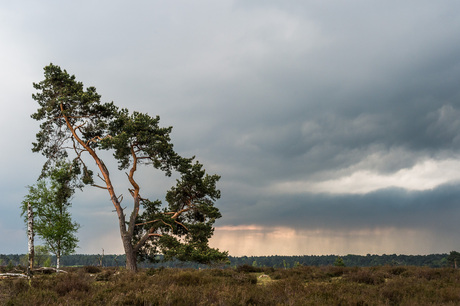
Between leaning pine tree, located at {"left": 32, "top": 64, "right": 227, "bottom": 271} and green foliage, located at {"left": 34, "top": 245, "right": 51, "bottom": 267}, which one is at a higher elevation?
leaning pine tree, located at {"left": 32, "top": 64, "right": 227, "bottom": 271}

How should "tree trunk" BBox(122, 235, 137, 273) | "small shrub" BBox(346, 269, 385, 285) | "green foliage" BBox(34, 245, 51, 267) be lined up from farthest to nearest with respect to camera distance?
1. "green foliage" BBox(34, 245, 51, 267)
2. "tree trunk" BBox(122, 235, 137, 273)
3. "small shrub" BBox(346, 269, 385, 285)

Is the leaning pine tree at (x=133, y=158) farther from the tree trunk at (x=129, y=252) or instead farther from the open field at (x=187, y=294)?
the open field at (x=187, y=294)

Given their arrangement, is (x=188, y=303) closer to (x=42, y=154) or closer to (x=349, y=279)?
(x=349, y=279)

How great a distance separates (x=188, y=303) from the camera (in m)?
7.64

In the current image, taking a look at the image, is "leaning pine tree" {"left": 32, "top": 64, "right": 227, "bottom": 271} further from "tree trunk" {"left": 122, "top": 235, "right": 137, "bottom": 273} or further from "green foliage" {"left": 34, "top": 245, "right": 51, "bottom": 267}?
"green foliage" {"left": 34, "top": 245, "right": 51, "bottom": 267}

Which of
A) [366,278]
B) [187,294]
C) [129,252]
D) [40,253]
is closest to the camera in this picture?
[187,294]

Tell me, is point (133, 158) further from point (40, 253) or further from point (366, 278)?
point (40, 253)

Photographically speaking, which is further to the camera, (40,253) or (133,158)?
(40,253)

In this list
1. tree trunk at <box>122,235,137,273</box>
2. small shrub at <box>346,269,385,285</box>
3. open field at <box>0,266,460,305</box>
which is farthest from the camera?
tree trunk at <box>122,235,137,273</box>

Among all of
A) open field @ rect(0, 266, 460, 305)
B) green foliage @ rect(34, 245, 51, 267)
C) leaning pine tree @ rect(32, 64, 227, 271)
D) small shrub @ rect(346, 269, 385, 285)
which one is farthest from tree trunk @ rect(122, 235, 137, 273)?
green foliage @ rect(34, 245, 51, 267)

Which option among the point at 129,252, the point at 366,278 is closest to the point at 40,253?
the point at 129,252

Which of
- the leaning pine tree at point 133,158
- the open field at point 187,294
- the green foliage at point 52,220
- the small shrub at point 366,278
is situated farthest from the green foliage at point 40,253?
the small shrub at point 366,278

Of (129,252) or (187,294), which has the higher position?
(187,294)

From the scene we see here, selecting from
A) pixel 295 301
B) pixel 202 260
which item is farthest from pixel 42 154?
pixel 295 301
